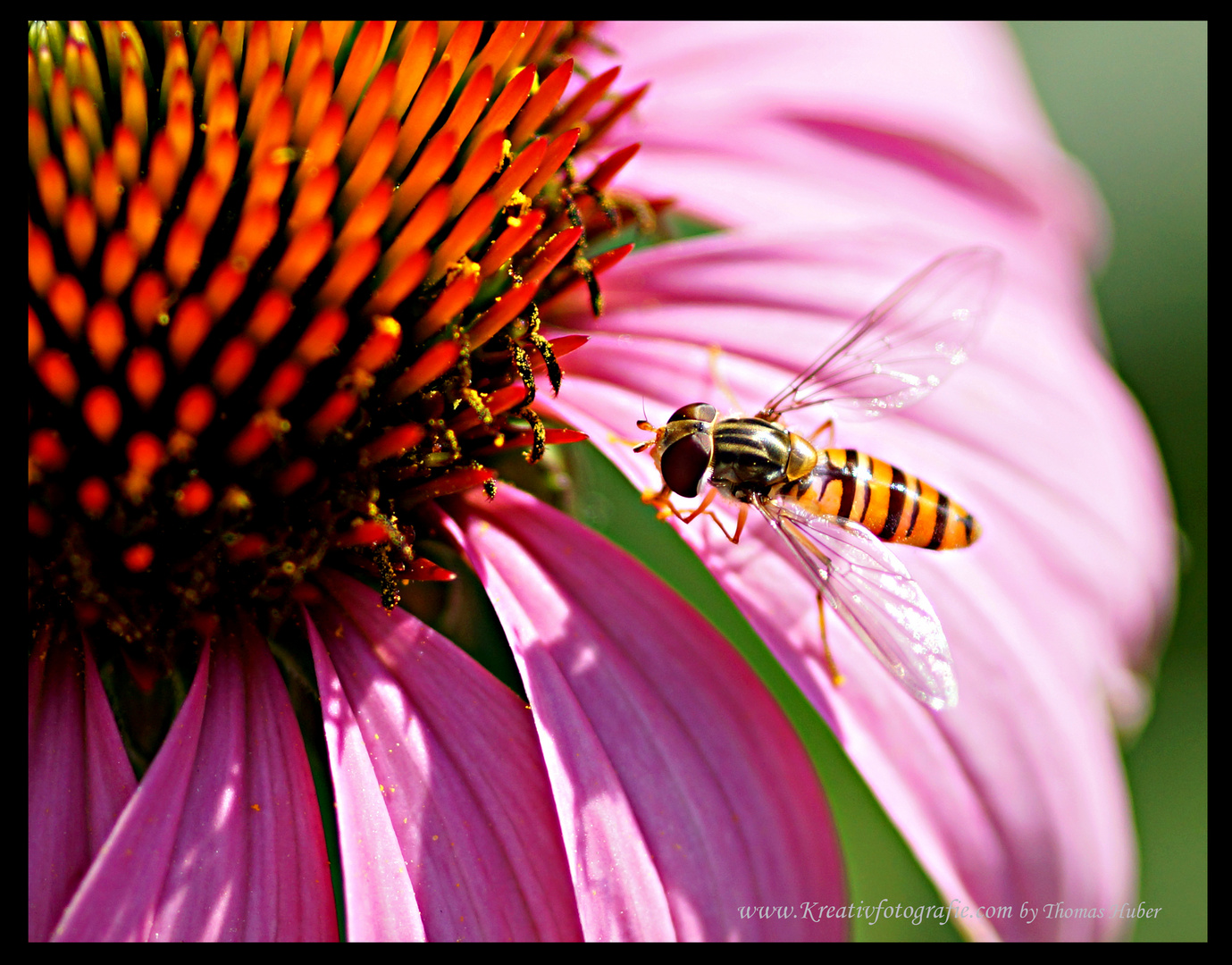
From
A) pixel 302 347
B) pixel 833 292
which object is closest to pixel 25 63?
pixel 302 347

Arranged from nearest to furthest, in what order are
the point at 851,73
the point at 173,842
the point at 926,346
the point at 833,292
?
1. the point at 173,842
2. the point at 926,346
3. the point at 833,292
4. the point at 851,73

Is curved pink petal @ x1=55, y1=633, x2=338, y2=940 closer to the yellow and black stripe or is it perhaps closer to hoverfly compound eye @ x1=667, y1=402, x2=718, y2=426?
hoverfly compound eye @ x1=667, y1=402, x2=718, y2=426

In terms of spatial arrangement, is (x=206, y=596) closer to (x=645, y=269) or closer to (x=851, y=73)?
(x=645, y=269)

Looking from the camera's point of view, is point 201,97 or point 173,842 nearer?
point 173,842

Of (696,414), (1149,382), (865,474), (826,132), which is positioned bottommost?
(1149,382)

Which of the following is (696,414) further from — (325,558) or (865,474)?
(325,558)

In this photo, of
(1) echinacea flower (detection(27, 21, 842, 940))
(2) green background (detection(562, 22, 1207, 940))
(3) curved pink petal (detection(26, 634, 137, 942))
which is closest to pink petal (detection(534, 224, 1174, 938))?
(1) echinacea flower (detection(27, 21, 842, 940))

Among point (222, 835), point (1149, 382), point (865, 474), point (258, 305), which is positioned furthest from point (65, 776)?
point (1149, 382)
